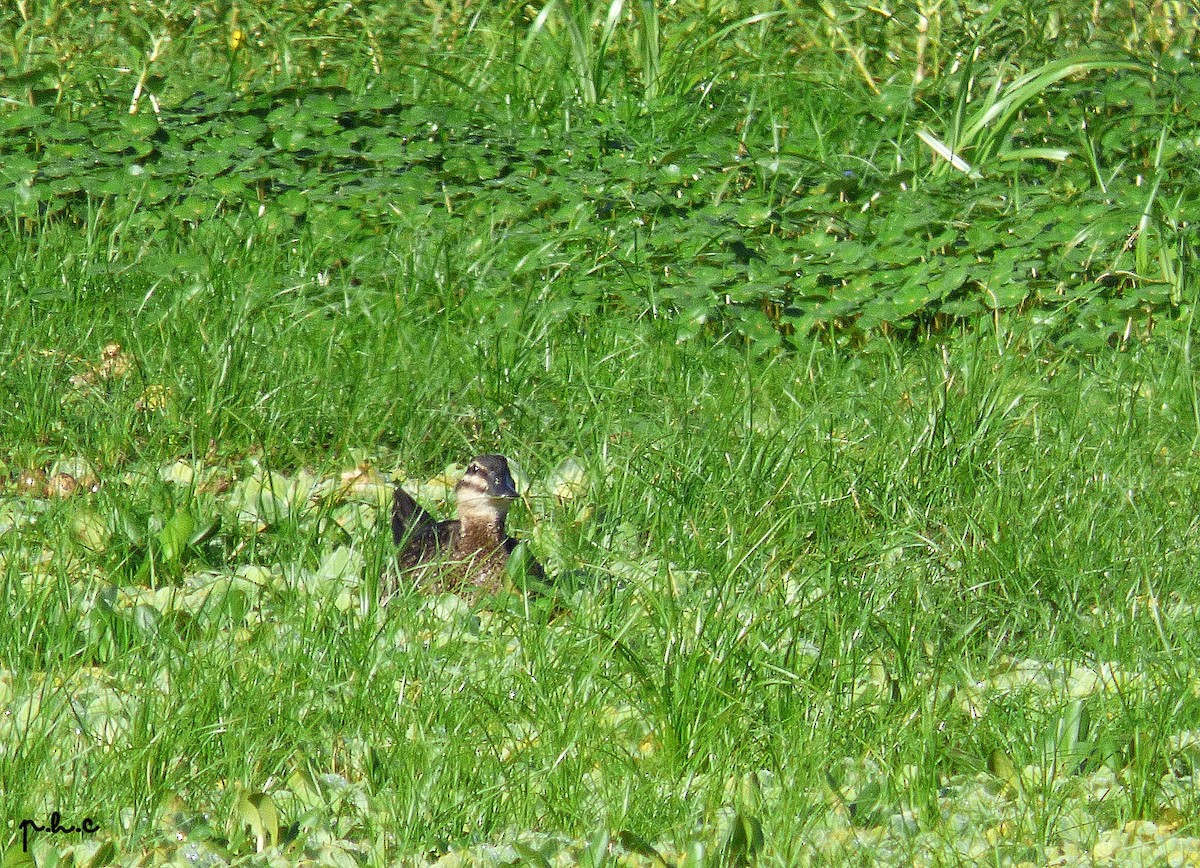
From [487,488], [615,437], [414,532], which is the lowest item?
[615,437]

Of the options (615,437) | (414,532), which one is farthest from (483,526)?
(615,437)

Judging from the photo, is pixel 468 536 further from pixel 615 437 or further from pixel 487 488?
pixel 615 437

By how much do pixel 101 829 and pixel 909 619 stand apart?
179 cm

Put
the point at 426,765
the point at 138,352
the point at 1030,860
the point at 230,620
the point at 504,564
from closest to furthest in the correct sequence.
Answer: the point at 1030,860 < the point at 426,765 < the point at 230,620 < the point at 504,564 < the point at 138,352

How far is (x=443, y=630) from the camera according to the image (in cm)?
355

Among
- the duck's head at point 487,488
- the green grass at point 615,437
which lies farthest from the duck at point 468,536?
the green grass at point 615,437

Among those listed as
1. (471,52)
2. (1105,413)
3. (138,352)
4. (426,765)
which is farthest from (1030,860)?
(471,52)

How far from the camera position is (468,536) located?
3.92 metres

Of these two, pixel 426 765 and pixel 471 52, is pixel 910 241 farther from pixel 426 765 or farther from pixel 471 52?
pixel 426 765

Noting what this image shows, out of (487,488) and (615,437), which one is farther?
(615,437)

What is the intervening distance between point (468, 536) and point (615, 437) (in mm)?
1024

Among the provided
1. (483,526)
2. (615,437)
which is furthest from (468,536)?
(615,437)

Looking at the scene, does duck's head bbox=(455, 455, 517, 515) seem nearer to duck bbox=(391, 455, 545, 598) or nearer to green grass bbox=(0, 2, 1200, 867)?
duck bbox=(391, 455, 545, 598)

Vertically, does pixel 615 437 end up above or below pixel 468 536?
below
